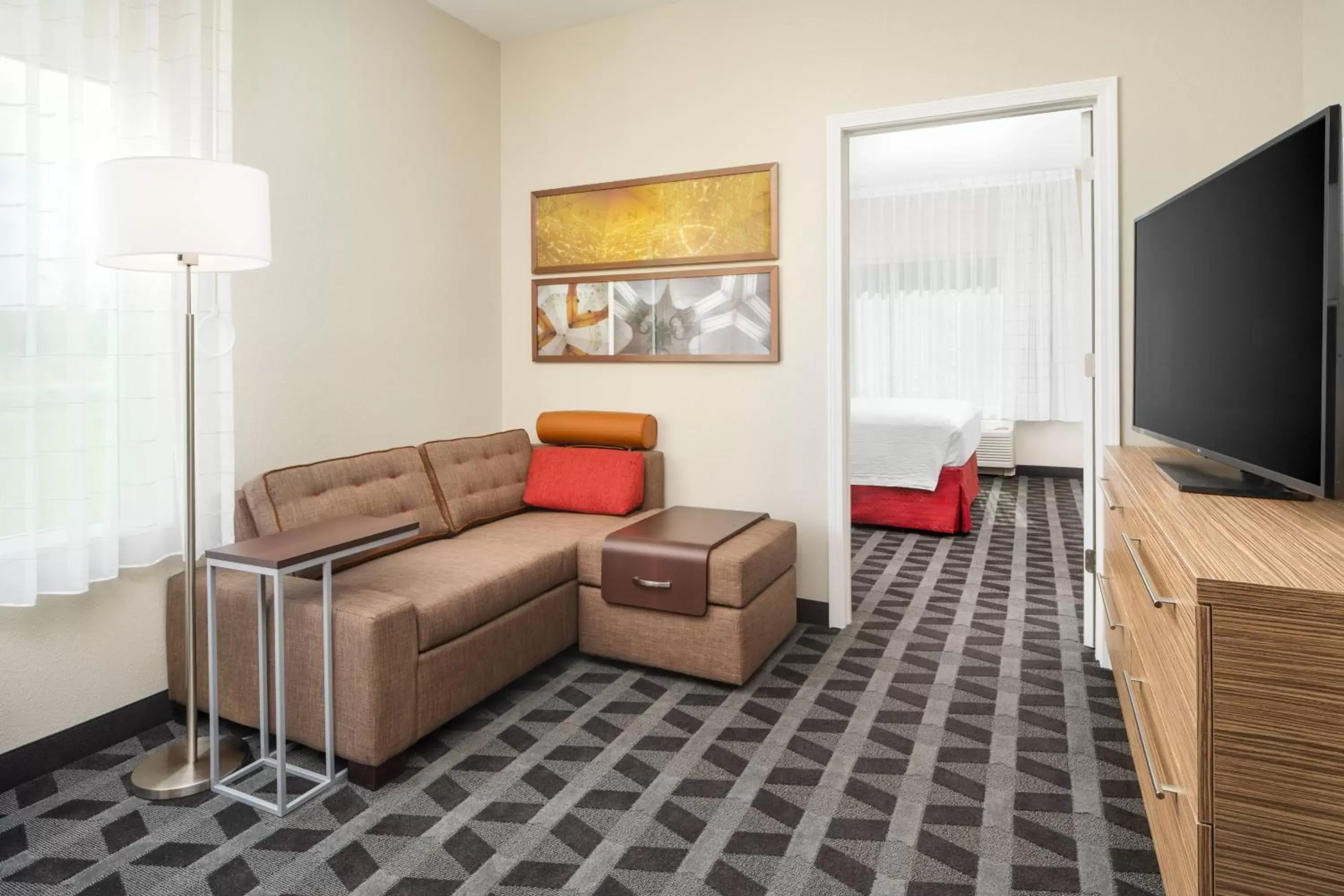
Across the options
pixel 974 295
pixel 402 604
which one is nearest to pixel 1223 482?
pixel 402 604

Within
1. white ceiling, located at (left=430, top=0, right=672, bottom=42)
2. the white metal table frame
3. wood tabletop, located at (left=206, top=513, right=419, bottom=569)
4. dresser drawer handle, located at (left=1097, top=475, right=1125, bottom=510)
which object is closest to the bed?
dresser drawer handle, located at (left=1097, top=475, right=1125, bottom=510)

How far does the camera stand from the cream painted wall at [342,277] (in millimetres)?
2432

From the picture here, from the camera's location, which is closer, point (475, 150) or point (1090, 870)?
point (1090, 870)

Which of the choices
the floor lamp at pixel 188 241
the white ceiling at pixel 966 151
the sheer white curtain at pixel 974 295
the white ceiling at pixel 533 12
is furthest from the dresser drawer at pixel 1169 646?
the sheer white curtain at pixel 974 295

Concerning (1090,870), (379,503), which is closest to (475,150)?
(379,503)

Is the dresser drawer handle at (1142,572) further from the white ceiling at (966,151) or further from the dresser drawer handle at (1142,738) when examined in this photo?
the white ceiling at (966,151)

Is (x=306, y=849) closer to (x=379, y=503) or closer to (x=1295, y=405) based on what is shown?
(x=379, y=503)

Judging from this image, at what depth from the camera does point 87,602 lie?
94.1 inches

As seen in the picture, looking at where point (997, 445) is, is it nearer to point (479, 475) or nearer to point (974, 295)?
point (974, 295)

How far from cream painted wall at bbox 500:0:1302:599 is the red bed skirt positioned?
6.53 ft

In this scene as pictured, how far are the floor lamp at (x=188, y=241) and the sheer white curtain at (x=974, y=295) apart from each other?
21.7 ft

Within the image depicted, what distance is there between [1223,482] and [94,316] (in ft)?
10.1

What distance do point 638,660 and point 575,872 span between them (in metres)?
1.22

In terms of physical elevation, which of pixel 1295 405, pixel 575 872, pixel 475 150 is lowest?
pixel 575 872
